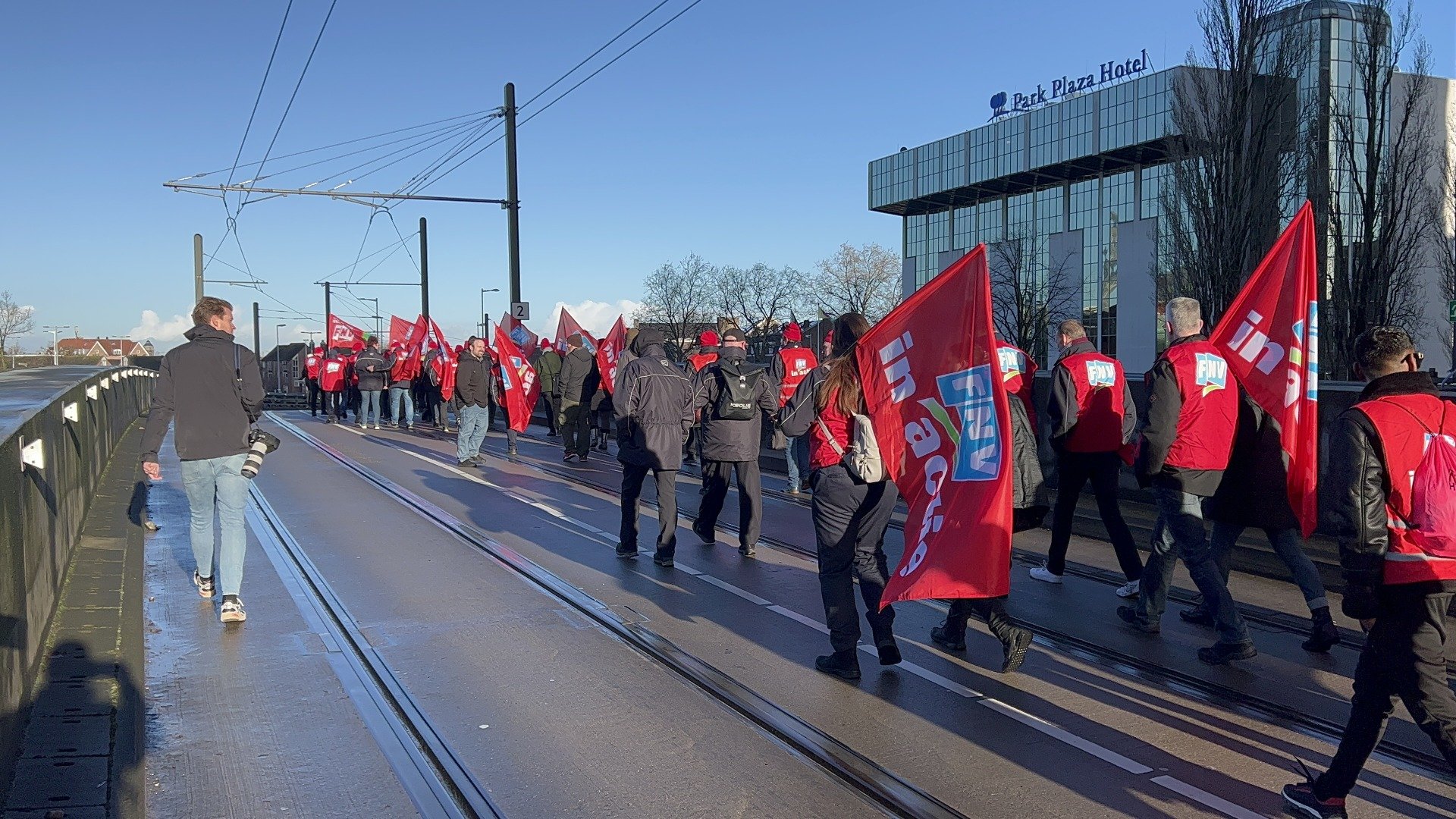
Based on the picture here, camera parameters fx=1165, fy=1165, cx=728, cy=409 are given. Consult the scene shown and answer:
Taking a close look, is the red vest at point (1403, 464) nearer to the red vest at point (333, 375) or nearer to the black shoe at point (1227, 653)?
the black shoe at point (1227, 653)

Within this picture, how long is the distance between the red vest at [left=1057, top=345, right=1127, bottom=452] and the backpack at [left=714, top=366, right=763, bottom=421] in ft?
8.62

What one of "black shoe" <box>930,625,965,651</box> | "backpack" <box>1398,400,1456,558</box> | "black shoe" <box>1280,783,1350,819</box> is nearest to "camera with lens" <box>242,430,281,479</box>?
Result: "black shoe" <box>930,625,965,651</box>

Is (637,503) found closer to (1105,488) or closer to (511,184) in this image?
(1105,488)

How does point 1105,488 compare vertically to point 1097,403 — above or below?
below

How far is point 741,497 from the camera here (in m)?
9.50

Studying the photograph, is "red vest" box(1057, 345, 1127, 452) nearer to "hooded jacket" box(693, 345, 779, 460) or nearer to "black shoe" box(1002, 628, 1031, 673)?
"black shoe" box(1002, 628, 1031, 673)

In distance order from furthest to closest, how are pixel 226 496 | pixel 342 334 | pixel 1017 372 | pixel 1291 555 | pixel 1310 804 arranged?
1. pixel 342 334
2. pixel 1017 372
3. pixel 226 496
4. pixel 1291 555
5. pixel 1310 804

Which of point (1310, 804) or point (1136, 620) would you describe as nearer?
point (1310, 804)

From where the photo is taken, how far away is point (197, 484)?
6965mm

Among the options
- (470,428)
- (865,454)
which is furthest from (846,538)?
(470,428)

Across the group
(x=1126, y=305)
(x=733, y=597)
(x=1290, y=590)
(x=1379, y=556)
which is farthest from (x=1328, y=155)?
(x=1126, y=305)

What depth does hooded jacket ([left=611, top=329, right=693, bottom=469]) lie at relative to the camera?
29.7 feet

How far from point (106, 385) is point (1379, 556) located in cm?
1623

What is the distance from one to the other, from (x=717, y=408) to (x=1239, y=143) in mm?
20063
